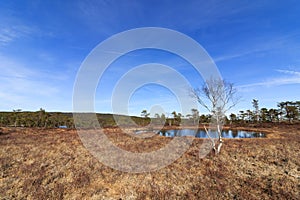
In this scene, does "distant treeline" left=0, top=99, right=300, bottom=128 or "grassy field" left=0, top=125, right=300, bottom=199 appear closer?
"grassy field" left=0, top=125, right=300, bottom=199

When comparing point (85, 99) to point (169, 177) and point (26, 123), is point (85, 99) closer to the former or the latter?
point (169, 177)

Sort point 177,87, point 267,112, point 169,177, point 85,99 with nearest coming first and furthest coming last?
point 169,177, point 85,99, point 177,87, point 267,112

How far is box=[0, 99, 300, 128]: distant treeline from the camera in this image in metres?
41.2

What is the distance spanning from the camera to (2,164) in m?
9.05

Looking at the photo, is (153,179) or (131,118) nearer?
(153,179)

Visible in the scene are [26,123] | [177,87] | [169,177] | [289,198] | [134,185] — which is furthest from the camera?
[26,123]

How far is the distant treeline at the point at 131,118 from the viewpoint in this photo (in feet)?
135

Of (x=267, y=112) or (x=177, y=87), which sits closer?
(x=177, y=87)

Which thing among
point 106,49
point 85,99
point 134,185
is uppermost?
point 106,49

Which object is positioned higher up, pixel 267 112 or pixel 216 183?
pixel 267 112

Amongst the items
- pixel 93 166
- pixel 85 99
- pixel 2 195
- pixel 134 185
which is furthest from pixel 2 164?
pixel 134 185

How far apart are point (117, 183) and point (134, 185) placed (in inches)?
28.7

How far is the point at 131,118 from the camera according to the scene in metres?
56.2

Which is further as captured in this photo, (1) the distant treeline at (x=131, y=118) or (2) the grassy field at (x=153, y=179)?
(1) the distant treeline at (x=131, y=118)
